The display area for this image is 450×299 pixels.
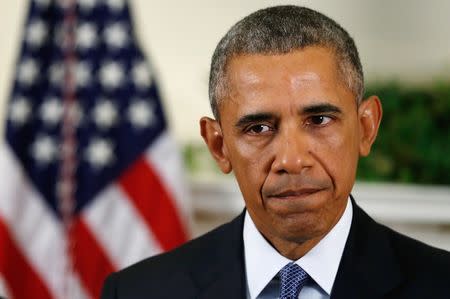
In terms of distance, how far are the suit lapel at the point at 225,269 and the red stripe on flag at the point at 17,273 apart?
1.21 m

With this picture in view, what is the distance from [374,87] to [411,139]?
0.62ft

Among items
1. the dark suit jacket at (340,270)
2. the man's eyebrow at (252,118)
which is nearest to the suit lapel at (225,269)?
the dark suit jacket at (340,270)

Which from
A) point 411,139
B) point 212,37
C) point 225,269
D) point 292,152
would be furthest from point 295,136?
point 212,37

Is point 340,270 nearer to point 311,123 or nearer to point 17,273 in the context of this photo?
point 311,123

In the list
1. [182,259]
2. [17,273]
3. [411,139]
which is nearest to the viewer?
[182,259]

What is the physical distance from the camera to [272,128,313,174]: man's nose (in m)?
1.09

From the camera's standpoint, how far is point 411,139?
2664 mm

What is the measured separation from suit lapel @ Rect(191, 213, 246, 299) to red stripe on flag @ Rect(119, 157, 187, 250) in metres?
1.13

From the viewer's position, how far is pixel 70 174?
250 centimetres

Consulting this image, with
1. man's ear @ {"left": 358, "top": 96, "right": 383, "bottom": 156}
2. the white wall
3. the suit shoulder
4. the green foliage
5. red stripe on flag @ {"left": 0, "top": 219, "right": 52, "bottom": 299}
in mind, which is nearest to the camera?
man's ear @ {"left": 358, "top": 96, "right": 383, "bottom": 156}

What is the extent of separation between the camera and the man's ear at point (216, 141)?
4.12 ft

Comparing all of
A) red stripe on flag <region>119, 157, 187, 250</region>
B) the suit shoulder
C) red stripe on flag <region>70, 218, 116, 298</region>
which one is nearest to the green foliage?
red stripe on flag <region>119, 157, 187, 250</region>

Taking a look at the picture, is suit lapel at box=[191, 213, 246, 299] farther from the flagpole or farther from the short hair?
the flagpole

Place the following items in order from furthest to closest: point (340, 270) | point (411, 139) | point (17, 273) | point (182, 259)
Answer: point (411, 139)
point (17, 273)
point (182, 259)
point (340, 270)
